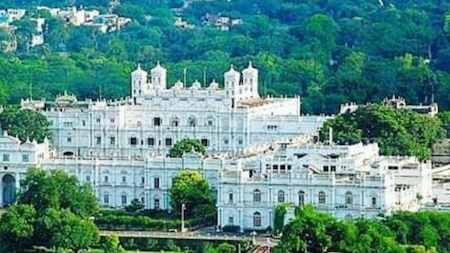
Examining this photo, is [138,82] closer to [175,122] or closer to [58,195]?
[175,122]

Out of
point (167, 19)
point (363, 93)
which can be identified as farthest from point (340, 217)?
point (167, 19)

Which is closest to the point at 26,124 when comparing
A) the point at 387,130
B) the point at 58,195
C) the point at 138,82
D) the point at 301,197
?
the point at 138,82

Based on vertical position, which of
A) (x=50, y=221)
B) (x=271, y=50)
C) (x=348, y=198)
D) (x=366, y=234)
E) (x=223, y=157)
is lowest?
(x=366, y=234)

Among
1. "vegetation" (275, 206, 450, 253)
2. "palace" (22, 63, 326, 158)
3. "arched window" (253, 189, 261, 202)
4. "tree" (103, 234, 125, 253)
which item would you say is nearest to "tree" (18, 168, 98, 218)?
"tree" (103, 234, 125, 253)

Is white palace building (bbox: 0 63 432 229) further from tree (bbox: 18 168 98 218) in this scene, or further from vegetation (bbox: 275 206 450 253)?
tree (bbox: 18 168 98 218)

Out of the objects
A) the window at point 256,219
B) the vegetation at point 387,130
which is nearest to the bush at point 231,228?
the window at point 256,219
